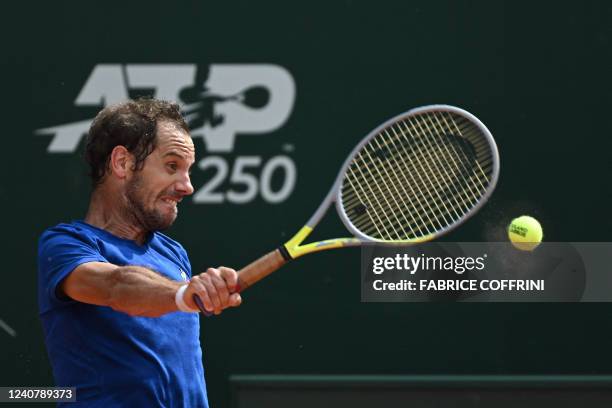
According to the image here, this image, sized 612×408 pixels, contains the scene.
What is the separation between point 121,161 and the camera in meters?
2.74

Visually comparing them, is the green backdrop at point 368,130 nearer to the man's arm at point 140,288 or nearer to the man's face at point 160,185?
the man's face at point 160,185

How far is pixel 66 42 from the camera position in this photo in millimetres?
4500

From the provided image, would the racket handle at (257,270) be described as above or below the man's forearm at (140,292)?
above

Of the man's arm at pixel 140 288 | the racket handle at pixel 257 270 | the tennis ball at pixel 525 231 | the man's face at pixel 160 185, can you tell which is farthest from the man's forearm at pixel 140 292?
the tennis ball at pixel 525 231

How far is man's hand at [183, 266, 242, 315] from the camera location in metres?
2.19

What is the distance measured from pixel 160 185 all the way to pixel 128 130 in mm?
163

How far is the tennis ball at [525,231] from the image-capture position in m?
4.03

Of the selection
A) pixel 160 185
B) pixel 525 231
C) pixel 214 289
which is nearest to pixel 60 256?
pixel 160 185

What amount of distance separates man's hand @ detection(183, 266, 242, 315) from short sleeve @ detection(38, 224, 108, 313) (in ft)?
Answer: 1.20

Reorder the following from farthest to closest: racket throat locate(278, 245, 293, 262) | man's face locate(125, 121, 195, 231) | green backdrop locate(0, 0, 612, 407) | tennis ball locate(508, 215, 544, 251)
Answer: green backdrop locate(0, 0, 612, 407) → tennis ball locate(508, 215, 544, 251) → man's face locate(125, 121, 195, 231) → racket throat locate(278, 245, 293, 262)

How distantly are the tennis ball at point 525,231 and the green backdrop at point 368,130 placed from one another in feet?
1.03

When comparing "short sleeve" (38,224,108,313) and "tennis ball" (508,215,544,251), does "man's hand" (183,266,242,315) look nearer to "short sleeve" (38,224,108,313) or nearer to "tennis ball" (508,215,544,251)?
"short sleeve" (38,224,108,313)

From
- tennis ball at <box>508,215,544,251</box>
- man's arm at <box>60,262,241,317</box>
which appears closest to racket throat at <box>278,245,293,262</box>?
man's arm at <box>60,262,241,317</box>

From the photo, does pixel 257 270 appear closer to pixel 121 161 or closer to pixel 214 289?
pixel 214 289
